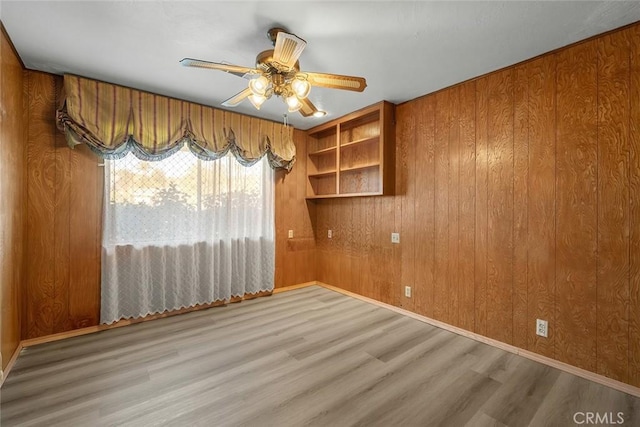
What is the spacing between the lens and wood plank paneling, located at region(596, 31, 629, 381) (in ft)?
6.24

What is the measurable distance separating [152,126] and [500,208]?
11.8ft

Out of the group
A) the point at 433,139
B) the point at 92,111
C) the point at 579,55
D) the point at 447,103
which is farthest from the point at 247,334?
the point at 579,55

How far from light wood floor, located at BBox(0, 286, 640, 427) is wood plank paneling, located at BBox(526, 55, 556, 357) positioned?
421mm

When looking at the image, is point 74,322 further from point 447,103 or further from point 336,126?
point 447,103

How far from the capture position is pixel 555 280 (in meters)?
2.20

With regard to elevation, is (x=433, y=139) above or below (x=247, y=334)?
above

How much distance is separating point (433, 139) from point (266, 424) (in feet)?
9.59

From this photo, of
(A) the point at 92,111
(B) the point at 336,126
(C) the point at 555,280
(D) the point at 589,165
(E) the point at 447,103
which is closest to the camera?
(D) the point at 589,165

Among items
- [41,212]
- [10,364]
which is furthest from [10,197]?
[10,364]

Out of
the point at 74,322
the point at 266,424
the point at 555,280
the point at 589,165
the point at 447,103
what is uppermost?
the point at 447,103

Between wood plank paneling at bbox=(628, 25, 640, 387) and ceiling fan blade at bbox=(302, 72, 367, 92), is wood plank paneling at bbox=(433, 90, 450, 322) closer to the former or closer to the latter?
wood plank paneling at bbox=(628, 25, 640, 387)

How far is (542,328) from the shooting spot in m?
2.26

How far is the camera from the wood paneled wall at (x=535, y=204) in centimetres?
192

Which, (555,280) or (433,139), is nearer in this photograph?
(555,280)
